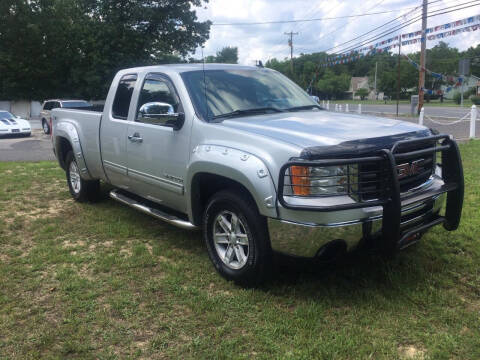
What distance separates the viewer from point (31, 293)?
3.74m

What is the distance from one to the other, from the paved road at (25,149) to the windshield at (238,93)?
9.72m

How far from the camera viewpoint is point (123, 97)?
525 cm

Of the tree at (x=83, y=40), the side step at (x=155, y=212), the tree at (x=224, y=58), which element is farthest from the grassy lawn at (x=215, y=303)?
the tree at (x=83, y=40)

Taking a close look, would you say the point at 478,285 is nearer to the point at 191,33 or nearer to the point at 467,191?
the point at 467,191

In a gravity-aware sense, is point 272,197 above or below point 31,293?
above

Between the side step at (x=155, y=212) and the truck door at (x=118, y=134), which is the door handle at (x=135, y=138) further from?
the side step at (x=155, y=212)

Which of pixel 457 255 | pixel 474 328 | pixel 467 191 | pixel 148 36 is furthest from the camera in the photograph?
pixel 148 36

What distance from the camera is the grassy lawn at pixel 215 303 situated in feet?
9.50

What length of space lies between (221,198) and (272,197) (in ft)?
2.05

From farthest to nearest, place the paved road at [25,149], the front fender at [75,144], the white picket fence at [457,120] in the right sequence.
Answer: the white picket fence at [457,120] < the paved road at [25,149] < the front fender at [75,144]

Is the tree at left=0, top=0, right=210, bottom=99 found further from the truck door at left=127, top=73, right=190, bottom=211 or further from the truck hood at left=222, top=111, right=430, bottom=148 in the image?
the truck hood at left=222, top=111, right=430, bottom=148

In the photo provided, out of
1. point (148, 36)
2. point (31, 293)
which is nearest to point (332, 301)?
point (31, 293)

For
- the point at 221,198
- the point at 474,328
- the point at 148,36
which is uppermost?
the point at 148,36

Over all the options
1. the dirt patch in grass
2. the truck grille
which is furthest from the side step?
the dirt patch in grass
